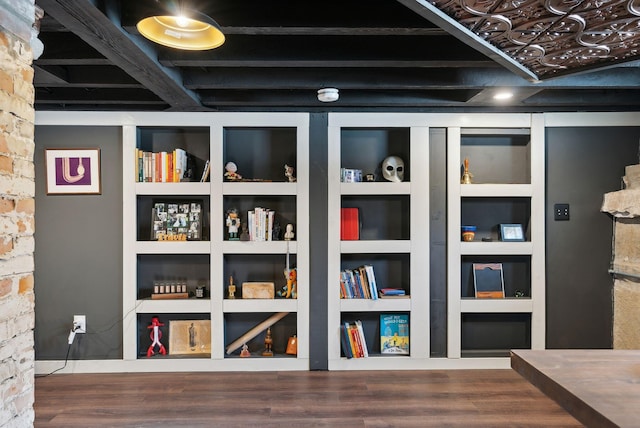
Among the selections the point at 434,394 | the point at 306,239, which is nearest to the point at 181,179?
the point at 306,239

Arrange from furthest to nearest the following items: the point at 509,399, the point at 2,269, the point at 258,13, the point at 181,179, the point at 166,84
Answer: the point at 181,179, the point at 509,399, the point at 166,84, the point at 258,13, the point at 2,269

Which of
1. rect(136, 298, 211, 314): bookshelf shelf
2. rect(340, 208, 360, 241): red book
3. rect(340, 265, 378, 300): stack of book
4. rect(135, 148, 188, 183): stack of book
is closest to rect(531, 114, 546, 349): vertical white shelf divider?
rect(340, 265, 378, 300): stack of book

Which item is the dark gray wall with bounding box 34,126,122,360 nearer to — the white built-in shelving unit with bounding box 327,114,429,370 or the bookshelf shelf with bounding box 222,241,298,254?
the bookshelf shelf with bounding box 222,241,298,254

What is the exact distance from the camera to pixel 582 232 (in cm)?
330

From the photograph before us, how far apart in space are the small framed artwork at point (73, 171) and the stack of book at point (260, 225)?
47.2 inches

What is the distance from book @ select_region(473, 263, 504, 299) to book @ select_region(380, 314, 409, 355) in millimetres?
624

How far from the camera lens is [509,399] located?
9.09ft

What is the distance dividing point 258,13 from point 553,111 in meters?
2.60

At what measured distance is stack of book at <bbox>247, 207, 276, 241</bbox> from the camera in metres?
3.22

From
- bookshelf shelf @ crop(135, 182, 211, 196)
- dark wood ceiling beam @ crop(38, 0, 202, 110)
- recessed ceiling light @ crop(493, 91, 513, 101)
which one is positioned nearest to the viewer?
dark wood ceiling beam @ crop(38, 0, 202, 110)

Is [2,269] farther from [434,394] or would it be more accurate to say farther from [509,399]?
[509,399]

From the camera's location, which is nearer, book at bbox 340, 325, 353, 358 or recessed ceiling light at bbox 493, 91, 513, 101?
recessed ceiling light at bbox 493, 91, 513, 101

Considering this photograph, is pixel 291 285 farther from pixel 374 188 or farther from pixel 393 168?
pixel 393 168

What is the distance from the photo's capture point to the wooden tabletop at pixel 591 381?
987mm
